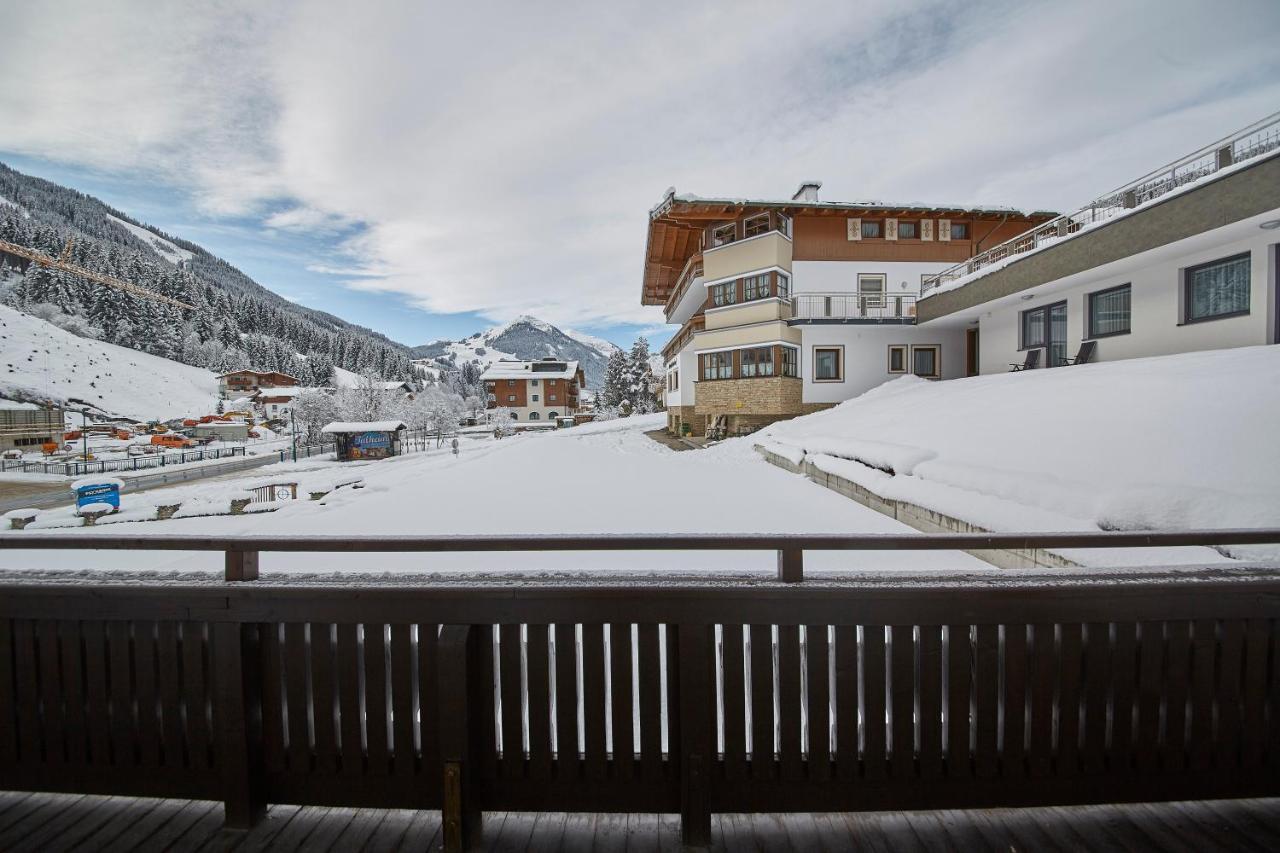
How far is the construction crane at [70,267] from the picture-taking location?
97912 millimetres

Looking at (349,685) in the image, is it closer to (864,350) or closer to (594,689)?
(594,689)

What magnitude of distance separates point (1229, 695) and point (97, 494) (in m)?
28.2

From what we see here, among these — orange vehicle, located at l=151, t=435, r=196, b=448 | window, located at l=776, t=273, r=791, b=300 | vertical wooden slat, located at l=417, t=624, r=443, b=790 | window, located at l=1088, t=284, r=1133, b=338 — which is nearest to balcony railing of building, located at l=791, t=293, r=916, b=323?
window, located at l=776, t=273, r=791, b=300

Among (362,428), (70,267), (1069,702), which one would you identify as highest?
(70,267)

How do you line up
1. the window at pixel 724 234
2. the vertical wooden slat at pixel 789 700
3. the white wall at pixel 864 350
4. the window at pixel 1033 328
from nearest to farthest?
the vertical wooden slat at pixel 789 700
the window at pixel 1033 328
the white wall at pixel 864 350
the window at pixel 724 234

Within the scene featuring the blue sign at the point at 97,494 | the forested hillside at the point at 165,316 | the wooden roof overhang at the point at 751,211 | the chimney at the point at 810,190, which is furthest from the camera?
the forested hillside at the point at 165,316

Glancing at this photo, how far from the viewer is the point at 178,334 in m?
101

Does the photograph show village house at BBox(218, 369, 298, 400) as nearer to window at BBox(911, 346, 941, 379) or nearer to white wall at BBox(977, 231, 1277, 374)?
window at BBox(911, 346, 941, 379)

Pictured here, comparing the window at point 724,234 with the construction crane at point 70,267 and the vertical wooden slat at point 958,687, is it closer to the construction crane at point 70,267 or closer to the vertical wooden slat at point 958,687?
the vertical wooden slat at point 958,687

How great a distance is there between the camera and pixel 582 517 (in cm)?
863

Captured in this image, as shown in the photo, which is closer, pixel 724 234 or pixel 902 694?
pixel 902 694

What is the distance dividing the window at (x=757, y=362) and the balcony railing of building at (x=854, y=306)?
7.61 feet

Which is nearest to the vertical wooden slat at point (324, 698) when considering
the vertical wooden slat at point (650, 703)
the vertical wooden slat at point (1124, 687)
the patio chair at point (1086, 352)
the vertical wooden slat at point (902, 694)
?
the vertical wooden slat at point (650, 703)

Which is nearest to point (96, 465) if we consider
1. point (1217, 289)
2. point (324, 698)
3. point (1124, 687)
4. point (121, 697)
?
point (121, 697)
